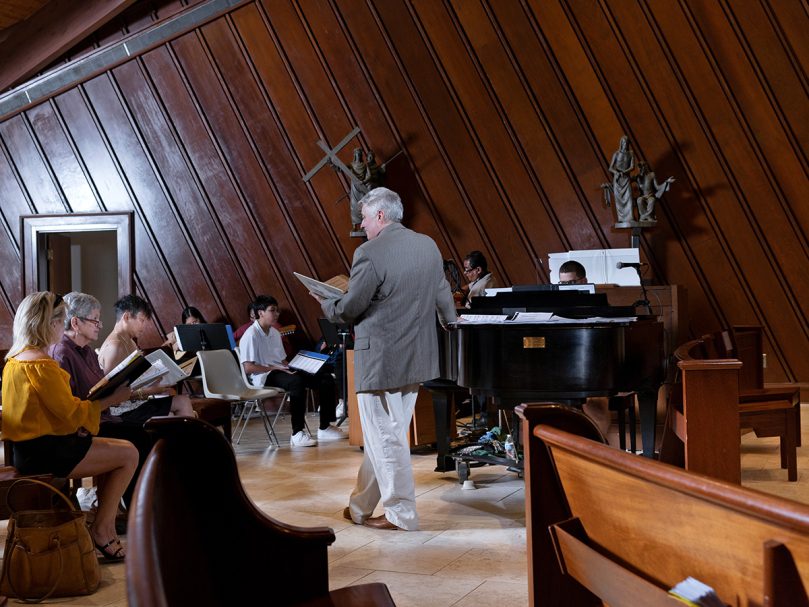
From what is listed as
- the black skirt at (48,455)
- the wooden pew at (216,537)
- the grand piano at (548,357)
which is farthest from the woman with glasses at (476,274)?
the wooden pew at (216,537)

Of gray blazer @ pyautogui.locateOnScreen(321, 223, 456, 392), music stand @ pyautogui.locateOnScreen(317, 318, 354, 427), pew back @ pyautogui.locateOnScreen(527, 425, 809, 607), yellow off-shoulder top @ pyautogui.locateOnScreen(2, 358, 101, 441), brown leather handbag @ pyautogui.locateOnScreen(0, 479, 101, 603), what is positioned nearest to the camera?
pew back @ pyautogui.locateOnScreen(527, 425, 809, 607)

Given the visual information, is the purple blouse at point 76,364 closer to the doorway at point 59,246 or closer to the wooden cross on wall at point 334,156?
the wooden cross on wall at point 334,156

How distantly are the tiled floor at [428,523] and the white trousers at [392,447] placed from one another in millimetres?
104

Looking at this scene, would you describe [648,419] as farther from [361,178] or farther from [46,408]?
[361,178]

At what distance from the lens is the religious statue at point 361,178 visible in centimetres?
895

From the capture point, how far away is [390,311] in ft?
13.2

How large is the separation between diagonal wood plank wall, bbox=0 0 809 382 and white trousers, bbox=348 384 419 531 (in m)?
5.07

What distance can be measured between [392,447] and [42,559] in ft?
4.89

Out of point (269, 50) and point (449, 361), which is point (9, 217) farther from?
point (449, 361)

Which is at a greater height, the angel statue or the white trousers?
the angel statue

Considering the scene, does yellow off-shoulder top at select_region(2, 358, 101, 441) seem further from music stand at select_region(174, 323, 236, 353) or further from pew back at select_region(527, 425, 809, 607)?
music stand at select_region(174, 323, 236, 353)

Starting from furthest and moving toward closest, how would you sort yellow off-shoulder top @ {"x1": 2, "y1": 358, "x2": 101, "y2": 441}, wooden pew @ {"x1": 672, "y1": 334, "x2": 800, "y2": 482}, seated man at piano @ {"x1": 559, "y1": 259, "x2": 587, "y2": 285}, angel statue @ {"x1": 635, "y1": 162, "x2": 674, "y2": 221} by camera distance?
angel statue @ {"x1": 635, "y1": 162, "x2": 674, "y2": 221}
seated man at piano @ {"x1": 559, "y1": 259, "x2": 587, "y2": 285}
yellow off-shoulder top @ {"x1": 2, "y1": 358, "x2": 101, "y2": 441}
wooden pew @ {"x1": 672, "y1": 334, "x2": 800, "y2": 482}

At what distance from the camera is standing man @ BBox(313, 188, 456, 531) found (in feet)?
13.1

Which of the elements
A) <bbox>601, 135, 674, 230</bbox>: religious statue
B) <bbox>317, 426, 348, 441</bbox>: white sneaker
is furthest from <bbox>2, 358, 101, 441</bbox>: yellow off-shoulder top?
<bbox>601, 135, 674, 230</bbox>: religious statue
